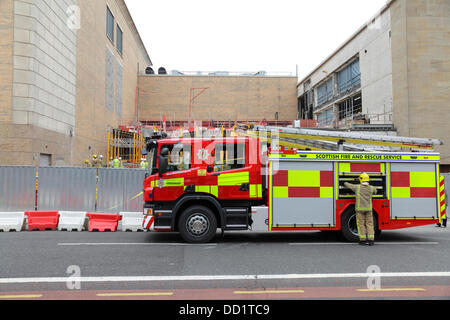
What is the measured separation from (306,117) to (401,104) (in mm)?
20872

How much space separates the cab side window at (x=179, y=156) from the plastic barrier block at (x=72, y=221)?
4168 millimetres

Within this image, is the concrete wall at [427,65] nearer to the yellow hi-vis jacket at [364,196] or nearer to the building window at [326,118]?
the building window at [326,118]

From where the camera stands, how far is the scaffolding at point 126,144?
112 feet

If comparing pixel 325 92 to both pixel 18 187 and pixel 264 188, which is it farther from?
pixel 264 188

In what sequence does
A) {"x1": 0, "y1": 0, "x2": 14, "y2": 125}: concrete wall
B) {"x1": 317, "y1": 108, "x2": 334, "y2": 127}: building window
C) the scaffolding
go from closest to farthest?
{"x1": 0, "y1": 0, "x2": 14, "y2": 125}: concrete wall → the scaffolding → {"x1": 317, "y1": 108, "x2": 334, "y2": 127}: building window

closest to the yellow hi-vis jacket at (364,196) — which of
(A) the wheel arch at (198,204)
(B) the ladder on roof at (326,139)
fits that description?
(B) the ladder on roof at (326,139)

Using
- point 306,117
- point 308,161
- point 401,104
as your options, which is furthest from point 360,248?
point 306,117

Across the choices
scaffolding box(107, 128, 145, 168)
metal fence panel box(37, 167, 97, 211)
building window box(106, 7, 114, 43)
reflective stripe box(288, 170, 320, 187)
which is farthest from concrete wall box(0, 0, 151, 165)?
reflective stripe box(288, 170, 320, 187)

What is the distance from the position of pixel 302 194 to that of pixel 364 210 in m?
1.42

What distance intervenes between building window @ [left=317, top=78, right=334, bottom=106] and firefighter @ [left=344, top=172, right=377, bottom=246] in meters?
32.4

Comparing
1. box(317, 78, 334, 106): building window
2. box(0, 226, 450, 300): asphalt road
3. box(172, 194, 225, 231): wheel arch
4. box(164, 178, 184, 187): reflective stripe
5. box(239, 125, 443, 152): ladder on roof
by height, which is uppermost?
box(317, 78, 334, 106): building window

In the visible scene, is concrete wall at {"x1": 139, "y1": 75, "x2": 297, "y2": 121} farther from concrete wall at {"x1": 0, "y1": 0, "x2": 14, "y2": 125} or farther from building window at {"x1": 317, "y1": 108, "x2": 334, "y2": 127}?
concrete wall at {"x1": 0, "y1": 0, "x2": 14, "y2": 125}

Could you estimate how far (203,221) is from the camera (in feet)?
26.4

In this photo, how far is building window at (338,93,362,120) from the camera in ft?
108
